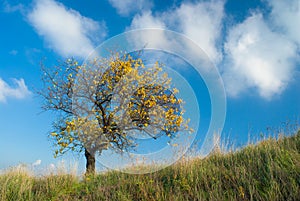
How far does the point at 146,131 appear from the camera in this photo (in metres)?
12.5

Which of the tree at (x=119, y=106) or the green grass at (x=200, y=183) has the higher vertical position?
the tree at (x=119, y=106)

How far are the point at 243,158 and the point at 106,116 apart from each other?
271 inches

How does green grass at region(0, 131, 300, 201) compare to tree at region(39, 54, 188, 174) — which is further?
tree at region(39, 54, 188, 174)

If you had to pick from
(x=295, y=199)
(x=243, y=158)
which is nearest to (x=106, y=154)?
(x=243, y=158)

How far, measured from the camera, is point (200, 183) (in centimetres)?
755

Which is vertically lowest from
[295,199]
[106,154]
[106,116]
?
[295,199]

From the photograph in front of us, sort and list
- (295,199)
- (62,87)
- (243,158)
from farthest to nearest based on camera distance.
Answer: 1. (62,87)
2. (243,158)
3. (295,199)

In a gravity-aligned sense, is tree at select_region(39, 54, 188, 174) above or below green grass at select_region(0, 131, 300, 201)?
above

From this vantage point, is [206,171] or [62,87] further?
[62,87]

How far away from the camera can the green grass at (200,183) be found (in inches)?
265

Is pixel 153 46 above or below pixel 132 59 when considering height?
below

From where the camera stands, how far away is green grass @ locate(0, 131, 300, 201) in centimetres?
673

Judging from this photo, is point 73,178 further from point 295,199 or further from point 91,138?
point 295,199

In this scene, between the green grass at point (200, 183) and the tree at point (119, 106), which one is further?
the tree at point (119, 106)
